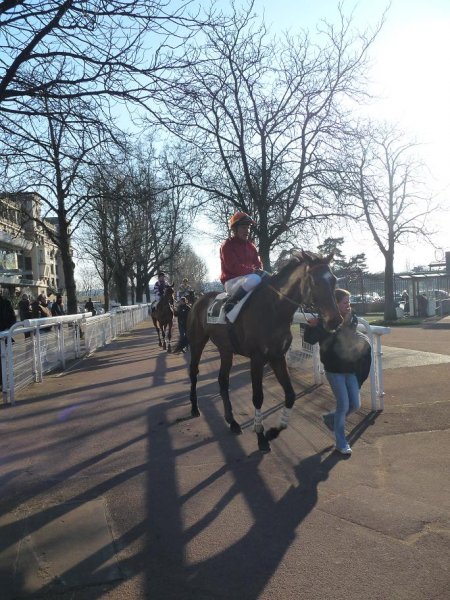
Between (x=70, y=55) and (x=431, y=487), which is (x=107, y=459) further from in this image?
(x=70, y=55)

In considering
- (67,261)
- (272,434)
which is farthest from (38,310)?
(272,434)

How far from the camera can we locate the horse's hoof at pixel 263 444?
5.64 metres

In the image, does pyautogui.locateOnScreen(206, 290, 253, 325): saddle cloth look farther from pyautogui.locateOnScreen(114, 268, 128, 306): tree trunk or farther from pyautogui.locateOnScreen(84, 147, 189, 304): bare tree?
pyautogui.locateOnScreen(114, 268, 128, 306): tree trunk

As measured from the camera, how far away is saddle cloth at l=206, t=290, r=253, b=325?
6222mm

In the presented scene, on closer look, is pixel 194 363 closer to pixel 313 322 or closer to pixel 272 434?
pixel 272 434

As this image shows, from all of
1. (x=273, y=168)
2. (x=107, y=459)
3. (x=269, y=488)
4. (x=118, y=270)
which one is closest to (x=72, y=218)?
(x=273, y=168)

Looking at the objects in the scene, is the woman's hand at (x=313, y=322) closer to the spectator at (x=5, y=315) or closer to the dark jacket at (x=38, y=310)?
the spectator at (x=5, y=315)

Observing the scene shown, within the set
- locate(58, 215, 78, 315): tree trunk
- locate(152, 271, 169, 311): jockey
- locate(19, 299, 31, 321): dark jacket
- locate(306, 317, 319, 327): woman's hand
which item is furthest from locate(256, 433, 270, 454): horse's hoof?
locate(58, 215, 78, 315): tree trunk

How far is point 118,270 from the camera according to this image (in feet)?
131

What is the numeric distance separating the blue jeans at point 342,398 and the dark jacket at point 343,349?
0.08m

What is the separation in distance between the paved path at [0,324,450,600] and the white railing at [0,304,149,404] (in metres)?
1.25

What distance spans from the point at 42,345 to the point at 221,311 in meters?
6.24

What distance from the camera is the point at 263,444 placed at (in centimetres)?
566

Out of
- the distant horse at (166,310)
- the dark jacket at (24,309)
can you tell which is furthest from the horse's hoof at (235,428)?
the dark jacket at (24,309)
